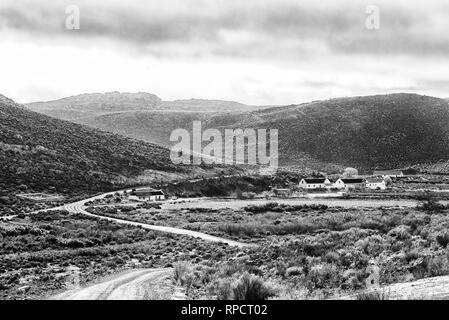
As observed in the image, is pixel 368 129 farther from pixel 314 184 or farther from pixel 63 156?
pixel 63 156

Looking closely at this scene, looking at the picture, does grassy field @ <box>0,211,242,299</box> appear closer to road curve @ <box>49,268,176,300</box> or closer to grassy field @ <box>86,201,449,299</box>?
road curve @ <box>49,268,176,300</box>

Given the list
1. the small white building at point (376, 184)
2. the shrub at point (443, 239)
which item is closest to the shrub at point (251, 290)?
the shrub at point (443, 239)

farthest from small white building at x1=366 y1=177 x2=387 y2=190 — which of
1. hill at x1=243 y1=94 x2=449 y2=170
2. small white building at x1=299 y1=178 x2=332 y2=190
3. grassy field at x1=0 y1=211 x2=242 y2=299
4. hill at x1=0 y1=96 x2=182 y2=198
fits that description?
hill at x1=243 y1=94 x2=449 y2=170

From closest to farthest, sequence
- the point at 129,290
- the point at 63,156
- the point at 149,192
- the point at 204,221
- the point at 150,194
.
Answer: the point at 129,290 → the point at 204,221 → the point at 150,194 → the point at 149,192 → the point at 63,156

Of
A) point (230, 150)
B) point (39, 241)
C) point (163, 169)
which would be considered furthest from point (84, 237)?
point (230, 150)

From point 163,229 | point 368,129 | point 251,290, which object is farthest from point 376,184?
point 368,129

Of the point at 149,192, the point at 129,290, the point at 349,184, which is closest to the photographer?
the point at 129,290
